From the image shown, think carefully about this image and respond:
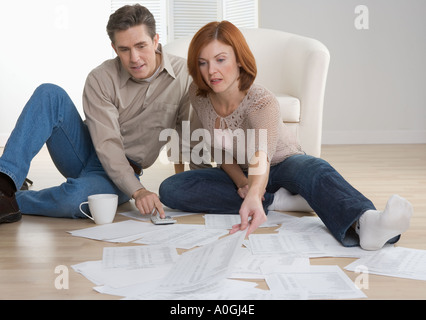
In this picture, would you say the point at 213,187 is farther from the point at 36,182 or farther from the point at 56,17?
the point at 56,17

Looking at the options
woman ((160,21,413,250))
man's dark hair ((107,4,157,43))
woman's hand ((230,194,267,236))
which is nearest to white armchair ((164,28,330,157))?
woman ((160,21,413,250))

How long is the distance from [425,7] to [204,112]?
3.22 m

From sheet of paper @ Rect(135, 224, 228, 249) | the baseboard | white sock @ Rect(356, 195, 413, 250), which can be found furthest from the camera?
the baseboard

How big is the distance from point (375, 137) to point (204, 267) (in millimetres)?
3581

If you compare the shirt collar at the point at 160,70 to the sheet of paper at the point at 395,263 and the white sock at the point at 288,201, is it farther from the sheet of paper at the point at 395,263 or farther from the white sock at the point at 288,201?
the sheet of paper at the point at 395,263

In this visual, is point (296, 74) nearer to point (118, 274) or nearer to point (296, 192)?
point (296, 192)

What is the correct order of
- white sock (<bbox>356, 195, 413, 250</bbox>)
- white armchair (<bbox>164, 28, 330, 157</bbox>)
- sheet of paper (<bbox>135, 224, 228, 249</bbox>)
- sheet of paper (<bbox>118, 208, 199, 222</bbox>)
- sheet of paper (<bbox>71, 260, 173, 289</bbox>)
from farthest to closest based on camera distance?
white armchair (<bbox>164, 28, 330, 157</bbox>)
sheet of paper (<bbox>118, 208, 199, 222</bbox>)
sheet of paper (<bbox>135, 224, 228, 249</bbox>)
white sock (<bbox>356, 195, 413, 250</bbox>)
sheet of paper (<bbox>71, 260, 173, 289</bbox>)

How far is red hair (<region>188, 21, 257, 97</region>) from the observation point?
5.71ft

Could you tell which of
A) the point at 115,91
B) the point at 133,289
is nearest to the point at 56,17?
the point at 115,91

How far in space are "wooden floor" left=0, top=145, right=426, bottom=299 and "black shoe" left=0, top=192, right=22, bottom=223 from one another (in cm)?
3

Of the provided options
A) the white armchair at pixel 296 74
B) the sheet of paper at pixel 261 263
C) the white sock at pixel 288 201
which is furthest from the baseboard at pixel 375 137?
the sheet of paper at pixel 261 263

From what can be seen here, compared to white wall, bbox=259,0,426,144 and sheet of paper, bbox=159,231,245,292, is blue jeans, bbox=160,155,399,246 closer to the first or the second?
sheet of paper, bbox=159,231,245,292

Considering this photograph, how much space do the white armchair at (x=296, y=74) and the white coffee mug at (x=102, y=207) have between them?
122cm

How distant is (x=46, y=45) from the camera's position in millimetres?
4578
